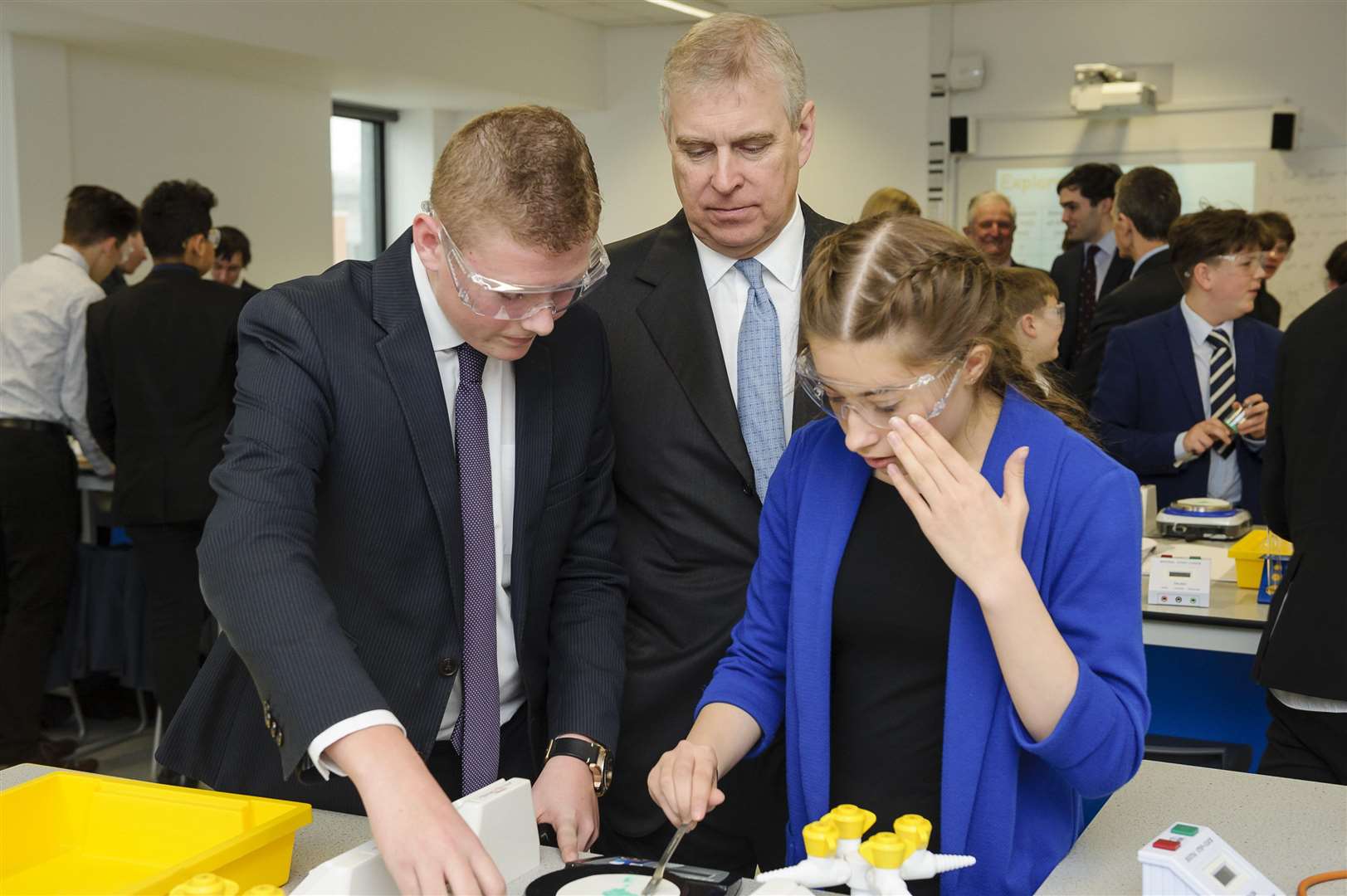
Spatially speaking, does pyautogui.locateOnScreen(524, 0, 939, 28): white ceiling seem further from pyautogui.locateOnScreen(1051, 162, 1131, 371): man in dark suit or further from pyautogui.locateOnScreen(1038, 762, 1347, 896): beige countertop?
pyautogui.locateOnScreen(1038, 762, 1347, 896): beige countertop

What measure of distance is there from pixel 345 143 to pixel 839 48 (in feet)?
11.2

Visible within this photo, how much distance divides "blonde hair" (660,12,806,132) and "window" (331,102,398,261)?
7.68 metres

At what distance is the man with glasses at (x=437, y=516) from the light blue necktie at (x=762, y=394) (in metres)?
0.22

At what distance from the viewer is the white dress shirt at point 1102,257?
5.95 meters

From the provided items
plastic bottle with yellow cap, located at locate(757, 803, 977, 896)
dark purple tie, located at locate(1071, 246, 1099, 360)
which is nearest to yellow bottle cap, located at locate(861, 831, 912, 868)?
plastic bottle with yellow cap, located at locate(757, 803, 977, 896)

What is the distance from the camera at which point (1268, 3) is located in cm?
758

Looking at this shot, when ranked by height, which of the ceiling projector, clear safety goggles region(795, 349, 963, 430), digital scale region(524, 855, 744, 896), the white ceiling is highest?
the white ceiling

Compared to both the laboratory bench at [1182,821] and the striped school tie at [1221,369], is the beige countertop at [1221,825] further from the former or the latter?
the striped school tie at [1221,369]

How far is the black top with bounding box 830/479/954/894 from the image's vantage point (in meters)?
1.52

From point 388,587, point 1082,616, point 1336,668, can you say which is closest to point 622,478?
point 388,587

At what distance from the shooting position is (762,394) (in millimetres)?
1936

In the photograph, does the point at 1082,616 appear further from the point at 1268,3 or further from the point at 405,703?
the point at 1268,3

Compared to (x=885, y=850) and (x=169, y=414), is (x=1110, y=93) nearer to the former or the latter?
(x=169, y=414)

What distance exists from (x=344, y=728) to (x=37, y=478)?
3.43 metres
